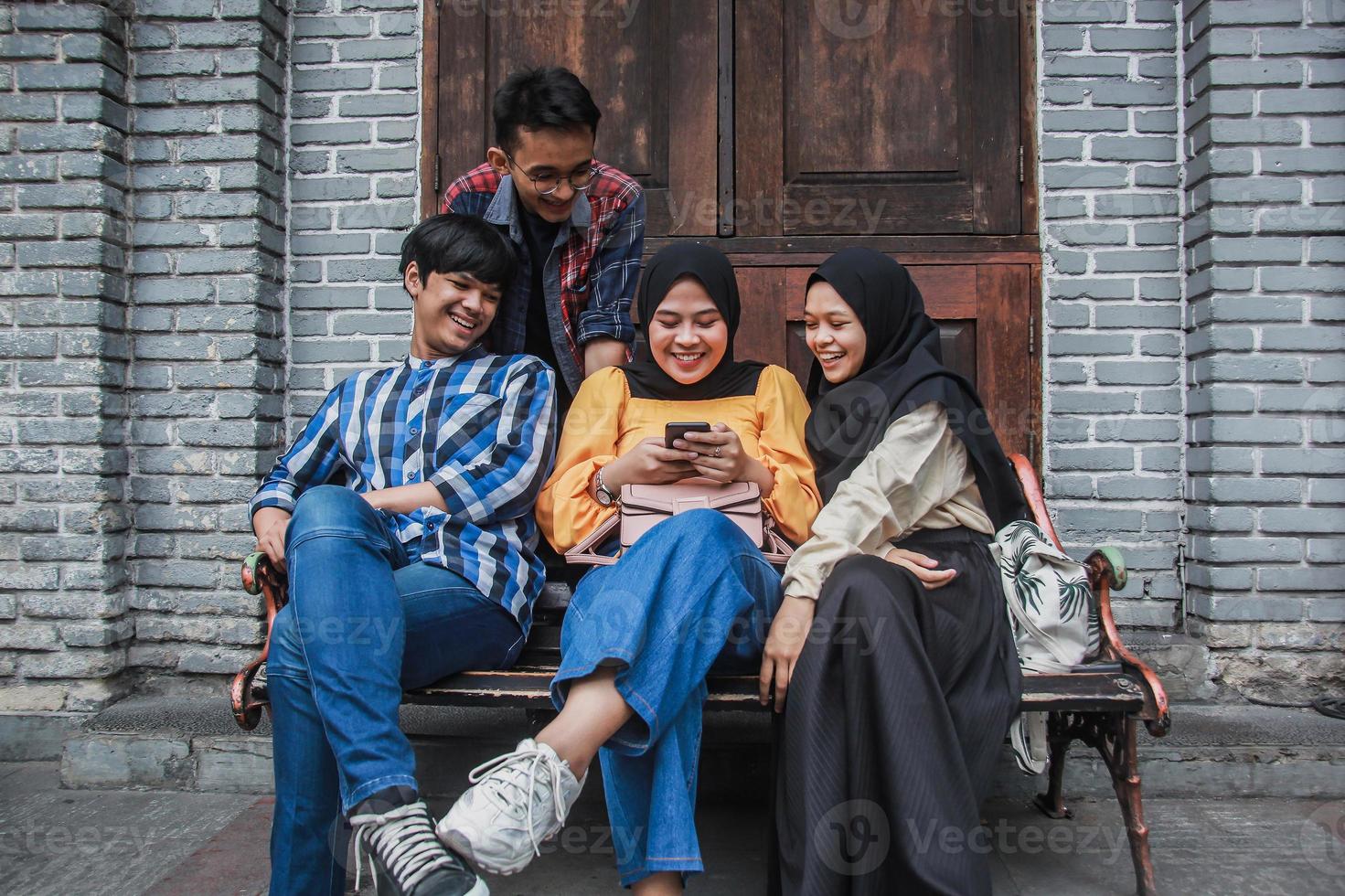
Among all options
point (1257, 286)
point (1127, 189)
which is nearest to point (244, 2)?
point (1127, 189)

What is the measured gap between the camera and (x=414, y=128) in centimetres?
344

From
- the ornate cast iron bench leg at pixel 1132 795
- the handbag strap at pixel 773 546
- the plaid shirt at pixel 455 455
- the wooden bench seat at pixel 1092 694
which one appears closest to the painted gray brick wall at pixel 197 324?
the plaid shirt at pixel 455 455

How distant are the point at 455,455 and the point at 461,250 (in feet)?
1.87

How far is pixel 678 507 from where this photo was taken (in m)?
2.27

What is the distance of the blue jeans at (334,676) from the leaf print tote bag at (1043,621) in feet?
4.68

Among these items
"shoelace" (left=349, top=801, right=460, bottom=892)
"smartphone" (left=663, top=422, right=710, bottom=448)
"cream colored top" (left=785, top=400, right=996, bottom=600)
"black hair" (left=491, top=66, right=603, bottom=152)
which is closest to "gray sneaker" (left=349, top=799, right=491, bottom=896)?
"shoelace" (left=349, top=801, right=460, bottom=892)

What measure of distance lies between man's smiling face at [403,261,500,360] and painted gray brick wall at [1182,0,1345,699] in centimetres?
241

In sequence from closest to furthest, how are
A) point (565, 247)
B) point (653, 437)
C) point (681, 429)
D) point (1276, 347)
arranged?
point (681, 429), point (653, 437), point (565, 247), point (1276, 347)

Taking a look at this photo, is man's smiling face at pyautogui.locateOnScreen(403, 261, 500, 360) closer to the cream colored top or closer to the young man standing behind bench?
the young man standing behind bench

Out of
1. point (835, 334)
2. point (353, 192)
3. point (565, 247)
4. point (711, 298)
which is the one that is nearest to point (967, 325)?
point (835, 334)

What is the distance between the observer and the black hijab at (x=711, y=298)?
2504 mm

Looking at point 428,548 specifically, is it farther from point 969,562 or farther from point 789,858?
point 969,562

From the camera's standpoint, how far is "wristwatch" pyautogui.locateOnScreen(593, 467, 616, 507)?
7.76 ft

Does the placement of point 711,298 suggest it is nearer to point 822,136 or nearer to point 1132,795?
point 822,136
